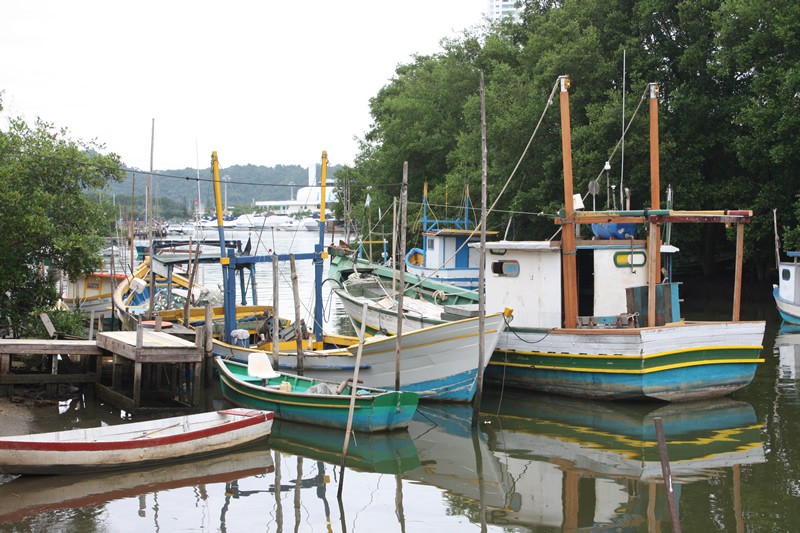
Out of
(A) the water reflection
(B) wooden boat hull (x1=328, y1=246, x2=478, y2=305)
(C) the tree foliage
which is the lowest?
(A) the water reflection

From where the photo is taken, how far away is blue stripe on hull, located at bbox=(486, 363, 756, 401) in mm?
16031

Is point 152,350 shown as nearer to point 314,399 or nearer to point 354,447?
point 314,399

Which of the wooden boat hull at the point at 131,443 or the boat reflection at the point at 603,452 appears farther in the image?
the wooden boat hull at the point at 131,443

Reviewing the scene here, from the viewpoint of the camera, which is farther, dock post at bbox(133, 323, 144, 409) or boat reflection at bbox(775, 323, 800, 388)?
boat reflection at bbox(775, 323, 800, 388)

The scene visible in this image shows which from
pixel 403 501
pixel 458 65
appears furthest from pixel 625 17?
pixel 403 501

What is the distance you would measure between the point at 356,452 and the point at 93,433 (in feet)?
13.6

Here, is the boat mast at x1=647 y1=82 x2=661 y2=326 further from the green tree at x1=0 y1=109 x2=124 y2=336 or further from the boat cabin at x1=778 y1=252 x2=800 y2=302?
the green tree at x1=0 y1=109 x2=124 y2=336

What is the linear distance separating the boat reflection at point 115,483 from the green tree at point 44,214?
7.42 m

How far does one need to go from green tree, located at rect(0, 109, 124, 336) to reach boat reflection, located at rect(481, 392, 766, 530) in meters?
9.89

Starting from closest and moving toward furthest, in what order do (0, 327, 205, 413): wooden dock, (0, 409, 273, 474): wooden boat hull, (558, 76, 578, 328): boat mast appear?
(0, 409, 273, 474): wooden boat hull → (0, 327, 205, 413): wooden dock → (558, 76, 578, 328): boat mast

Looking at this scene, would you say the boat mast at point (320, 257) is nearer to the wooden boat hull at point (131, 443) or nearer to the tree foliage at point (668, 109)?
the wooden boat hull at point (131, 443)

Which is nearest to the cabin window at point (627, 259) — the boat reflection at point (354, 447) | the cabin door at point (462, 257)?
the boat reflection at point (354, 447)

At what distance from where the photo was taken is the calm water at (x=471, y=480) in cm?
1066

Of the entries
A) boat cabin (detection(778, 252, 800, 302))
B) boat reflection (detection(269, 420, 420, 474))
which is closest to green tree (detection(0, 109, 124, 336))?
boat reflection (detection(269, 420, 420, 474))
